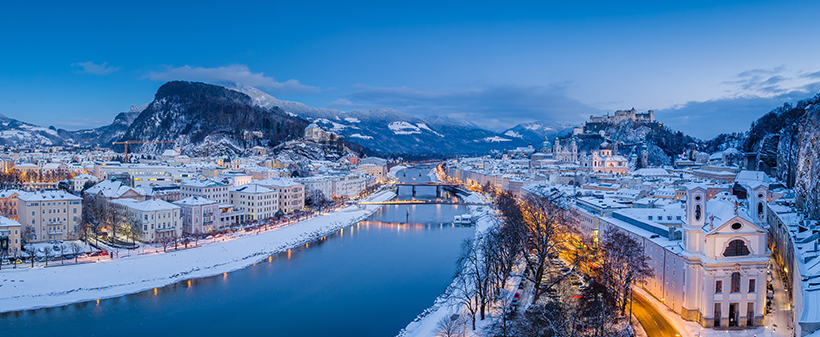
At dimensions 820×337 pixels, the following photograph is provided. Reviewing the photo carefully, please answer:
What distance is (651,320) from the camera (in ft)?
45.5

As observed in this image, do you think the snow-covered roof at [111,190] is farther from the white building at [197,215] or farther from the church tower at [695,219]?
the church tower at [695,219]

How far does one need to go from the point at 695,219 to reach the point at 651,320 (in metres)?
2.98

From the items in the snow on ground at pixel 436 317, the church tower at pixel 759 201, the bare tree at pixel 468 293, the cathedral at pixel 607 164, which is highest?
the cathedral at pixel 607 164

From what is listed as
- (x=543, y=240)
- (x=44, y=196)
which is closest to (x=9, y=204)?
(x=44, y=196)

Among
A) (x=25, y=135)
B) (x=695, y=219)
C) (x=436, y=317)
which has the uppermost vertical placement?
(x=25, y=135)

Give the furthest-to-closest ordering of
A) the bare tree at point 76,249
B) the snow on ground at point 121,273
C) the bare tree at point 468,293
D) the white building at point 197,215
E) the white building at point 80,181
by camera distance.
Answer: the white building at point 80,181
the white building at point 197,215
the bare tree at point 76,249
the snow on ground at point 121,273
the bare tree at point 468,293

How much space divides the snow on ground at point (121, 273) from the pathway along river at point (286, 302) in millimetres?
639

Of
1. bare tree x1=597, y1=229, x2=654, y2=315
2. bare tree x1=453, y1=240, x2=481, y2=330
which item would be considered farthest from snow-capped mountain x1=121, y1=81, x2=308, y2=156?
bare tree x1=597, y1=229, x2=654, y2=315

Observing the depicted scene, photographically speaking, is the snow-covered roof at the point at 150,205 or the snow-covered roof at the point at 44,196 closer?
the snow-covered roof at the point at 44,196

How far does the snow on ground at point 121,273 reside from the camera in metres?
17.2

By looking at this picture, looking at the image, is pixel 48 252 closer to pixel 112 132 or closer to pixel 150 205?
pixel 150 205

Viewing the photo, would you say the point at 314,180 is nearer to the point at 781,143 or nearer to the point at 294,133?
the point at 781,143

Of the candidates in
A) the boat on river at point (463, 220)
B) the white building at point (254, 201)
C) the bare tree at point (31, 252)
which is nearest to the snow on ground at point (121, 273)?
the bare tree at point (31, 252)

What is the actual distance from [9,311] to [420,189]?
58.3m
